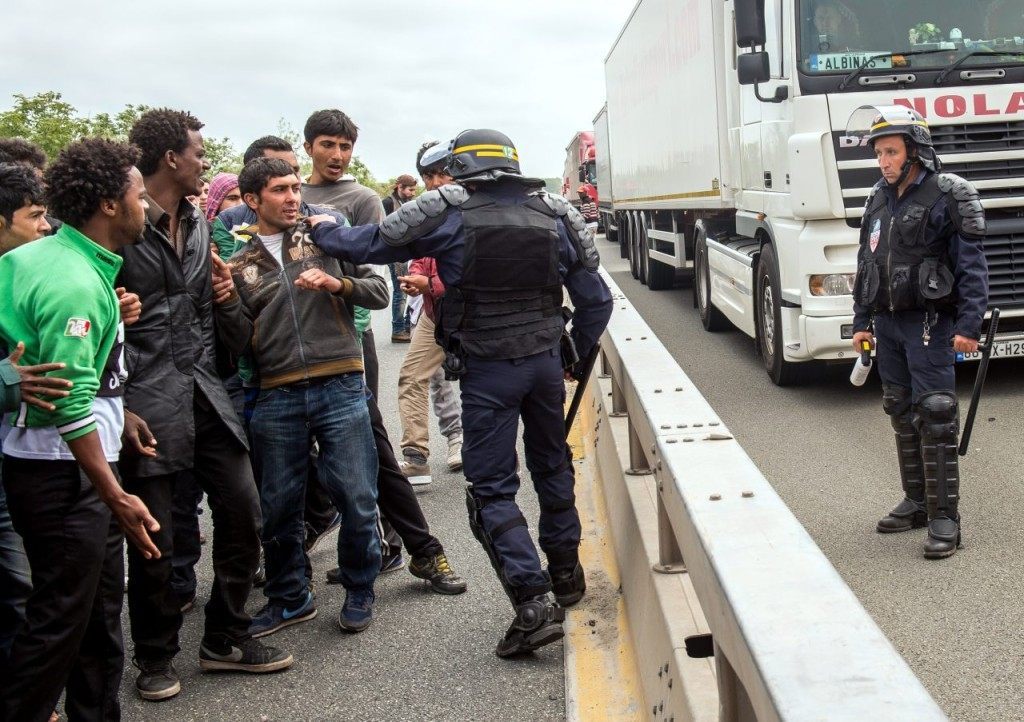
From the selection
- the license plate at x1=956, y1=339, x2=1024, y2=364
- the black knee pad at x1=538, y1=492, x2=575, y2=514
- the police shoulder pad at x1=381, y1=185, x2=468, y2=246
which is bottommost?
the license plate at x1=956, y1=339, x2=1024, y2=364

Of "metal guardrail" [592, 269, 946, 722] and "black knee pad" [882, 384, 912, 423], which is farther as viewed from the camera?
"black knee pad" [882, 384, 912, 423]

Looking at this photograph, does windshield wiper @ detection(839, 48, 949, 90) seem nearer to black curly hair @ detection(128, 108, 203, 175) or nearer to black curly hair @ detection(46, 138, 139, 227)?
black curly hair @ detection(128, 108, 203, 175)

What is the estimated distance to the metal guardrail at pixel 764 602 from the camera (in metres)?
1.65

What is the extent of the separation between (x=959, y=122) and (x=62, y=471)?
675 cm

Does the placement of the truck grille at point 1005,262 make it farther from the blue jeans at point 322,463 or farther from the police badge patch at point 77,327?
the police badge patch at point 77,327

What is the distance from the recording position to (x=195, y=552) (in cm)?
490

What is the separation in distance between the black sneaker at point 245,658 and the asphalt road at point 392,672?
0.03m

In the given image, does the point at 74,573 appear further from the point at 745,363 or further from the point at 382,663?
the point at 745,363

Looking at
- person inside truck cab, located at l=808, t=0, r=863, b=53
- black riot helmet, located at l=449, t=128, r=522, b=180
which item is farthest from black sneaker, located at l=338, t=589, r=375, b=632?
person inside truck cab, located at l=808, t=0, r=863, b=53

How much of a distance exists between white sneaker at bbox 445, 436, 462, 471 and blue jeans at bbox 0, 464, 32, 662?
3.60 meters

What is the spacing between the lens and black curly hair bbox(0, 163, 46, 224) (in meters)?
4.04

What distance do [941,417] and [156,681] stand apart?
3.57 meters

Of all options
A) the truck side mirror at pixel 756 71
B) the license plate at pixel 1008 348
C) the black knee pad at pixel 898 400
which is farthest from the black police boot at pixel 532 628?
the truck side mirror at pixel 756 71

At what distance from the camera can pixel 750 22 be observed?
838cm
